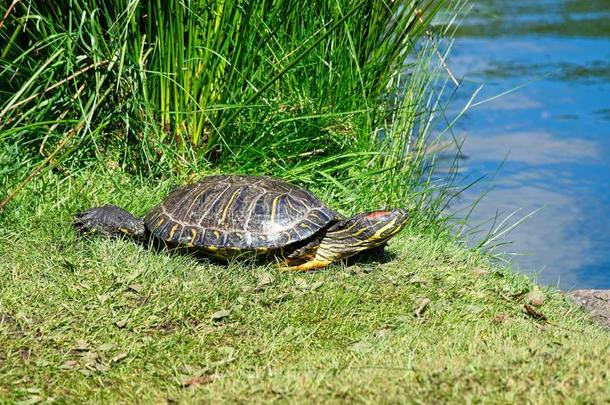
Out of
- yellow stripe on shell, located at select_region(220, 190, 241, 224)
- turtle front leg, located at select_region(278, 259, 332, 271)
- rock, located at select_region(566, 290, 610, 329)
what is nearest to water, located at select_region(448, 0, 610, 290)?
rock, located at select_region(566, 290, 610, 329)

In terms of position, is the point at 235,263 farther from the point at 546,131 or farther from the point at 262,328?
the point at 546,131

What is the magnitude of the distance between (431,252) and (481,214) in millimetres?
2511

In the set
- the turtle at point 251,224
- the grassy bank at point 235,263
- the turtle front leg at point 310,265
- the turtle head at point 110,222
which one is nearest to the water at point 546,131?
the grassy bank at point 235,263

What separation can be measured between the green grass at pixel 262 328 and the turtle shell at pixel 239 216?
14 centimetres

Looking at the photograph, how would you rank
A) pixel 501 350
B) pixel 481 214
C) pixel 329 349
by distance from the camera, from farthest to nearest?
pixel 481 214, pixel 329 349, pixel 501 350

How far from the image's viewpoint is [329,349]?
15.1 ft

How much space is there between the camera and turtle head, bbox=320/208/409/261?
17.8 feet

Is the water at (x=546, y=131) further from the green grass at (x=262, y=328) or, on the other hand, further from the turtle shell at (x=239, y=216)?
the turtle shell at (x=239, y=216)

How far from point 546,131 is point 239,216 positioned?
5455mm

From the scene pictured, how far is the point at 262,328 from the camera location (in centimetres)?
473

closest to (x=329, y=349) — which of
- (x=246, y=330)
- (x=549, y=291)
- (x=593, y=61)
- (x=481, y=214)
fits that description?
(x=246, y=330)

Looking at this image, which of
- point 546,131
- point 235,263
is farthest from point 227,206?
→ point 546,131

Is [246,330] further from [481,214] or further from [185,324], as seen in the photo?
[481,214]

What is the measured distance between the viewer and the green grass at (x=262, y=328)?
12.4 feet
